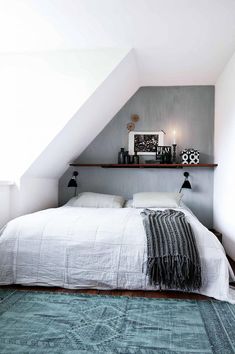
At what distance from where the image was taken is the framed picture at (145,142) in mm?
4145

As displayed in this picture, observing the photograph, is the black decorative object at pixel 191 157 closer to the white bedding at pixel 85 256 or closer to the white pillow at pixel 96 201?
the white pillow at pixel 96 201

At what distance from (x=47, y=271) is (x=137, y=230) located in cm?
75

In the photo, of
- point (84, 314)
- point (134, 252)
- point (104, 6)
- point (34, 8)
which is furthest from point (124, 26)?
point (84, 314)

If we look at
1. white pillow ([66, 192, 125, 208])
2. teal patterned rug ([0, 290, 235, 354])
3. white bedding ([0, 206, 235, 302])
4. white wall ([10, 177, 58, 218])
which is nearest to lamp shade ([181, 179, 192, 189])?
white pillow ([66, 192, 125, 208])

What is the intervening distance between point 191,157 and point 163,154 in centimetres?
37

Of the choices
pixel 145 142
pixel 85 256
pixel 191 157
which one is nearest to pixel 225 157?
pixel 191 157

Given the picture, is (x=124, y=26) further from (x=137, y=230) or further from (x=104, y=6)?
(x=137, y=230)

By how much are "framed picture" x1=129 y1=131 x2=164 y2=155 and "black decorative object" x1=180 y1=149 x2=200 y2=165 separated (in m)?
0.40

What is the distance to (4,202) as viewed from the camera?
289cm

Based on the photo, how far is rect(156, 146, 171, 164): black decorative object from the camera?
3.97m

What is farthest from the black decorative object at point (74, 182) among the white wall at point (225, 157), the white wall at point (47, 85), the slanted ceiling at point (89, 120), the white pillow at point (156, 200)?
the white wall at point (225, 157)

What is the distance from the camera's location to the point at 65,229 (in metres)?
2.29

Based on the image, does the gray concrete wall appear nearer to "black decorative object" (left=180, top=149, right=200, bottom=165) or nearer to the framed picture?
the framed picture

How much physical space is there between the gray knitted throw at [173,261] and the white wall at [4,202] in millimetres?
1506
